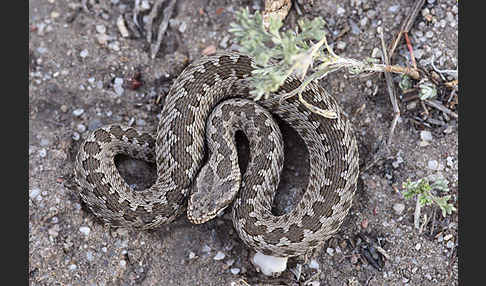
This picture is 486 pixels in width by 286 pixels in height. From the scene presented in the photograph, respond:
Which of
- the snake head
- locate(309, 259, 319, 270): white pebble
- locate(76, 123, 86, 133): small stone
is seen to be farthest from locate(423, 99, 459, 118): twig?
locate(76, 123, 86, 133): small stone

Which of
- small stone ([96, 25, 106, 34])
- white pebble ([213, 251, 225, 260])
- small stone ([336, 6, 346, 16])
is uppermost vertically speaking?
small stone ([336, 6, 346, 16])

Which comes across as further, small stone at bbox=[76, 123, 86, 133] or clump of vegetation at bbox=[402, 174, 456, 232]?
small stone at bbox=[76, 123, 86, 133]

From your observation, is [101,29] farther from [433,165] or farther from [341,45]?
[433,165]

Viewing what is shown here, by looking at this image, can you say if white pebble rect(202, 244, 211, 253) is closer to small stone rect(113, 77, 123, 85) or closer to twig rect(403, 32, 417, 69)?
small stone rect(113, 77, 123, 85)

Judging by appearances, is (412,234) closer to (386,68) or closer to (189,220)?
(386,68)

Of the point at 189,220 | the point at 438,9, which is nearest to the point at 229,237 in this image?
the point at 189,220
